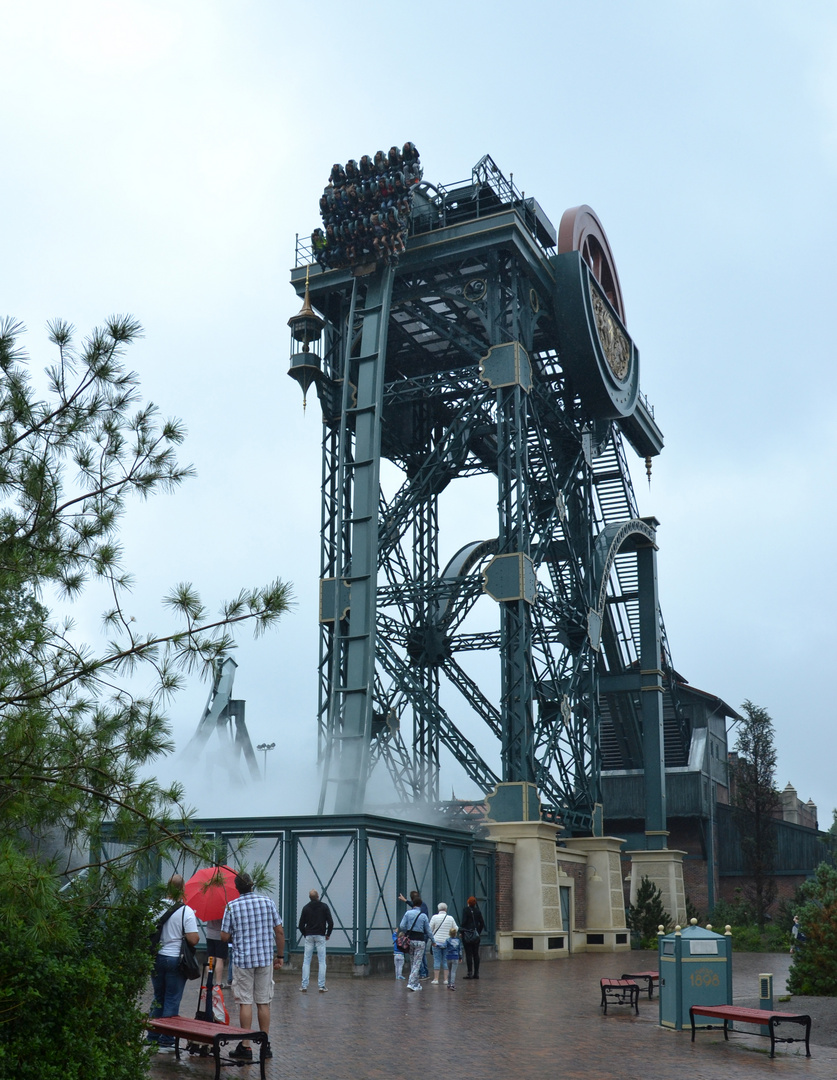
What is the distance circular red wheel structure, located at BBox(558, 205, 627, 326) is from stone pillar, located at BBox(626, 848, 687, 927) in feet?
65.3

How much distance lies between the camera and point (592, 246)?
142 ft

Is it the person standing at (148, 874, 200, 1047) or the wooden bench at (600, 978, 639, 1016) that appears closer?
the person standing at (148, 874, 200, 1047)

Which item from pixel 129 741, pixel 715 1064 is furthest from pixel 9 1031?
pixel 715 1064

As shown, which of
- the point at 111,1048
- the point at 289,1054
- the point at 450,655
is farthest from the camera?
the point at 450,655

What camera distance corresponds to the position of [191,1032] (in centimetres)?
1076

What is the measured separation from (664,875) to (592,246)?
23.1 metres

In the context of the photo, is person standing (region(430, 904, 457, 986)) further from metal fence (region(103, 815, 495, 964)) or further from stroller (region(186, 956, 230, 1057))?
stroller (region(186, 956, 230, 1057))

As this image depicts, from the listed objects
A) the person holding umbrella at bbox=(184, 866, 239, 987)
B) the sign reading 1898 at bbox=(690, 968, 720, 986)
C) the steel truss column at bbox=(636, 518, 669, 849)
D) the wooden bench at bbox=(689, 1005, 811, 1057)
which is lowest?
the wooden bench at bbox=(689, 1005, 811, 1057)

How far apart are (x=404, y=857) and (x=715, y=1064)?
14025mm

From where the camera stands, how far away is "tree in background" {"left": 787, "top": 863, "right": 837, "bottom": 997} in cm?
1997

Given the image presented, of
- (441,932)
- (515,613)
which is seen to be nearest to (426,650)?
Result: (515,613)

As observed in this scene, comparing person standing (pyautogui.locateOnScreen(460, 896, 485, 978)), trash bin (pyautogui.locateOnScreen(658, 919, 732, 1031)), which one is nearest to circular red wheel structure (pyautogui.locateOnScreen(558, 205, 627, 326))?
person standing (pyautogui.locateOnScreen(460, 896, 485, 978))

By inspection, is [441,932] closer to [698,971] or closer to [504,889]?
[698,971]

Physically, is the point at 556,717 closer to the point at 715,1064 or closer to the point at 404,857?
the point at 404,857
